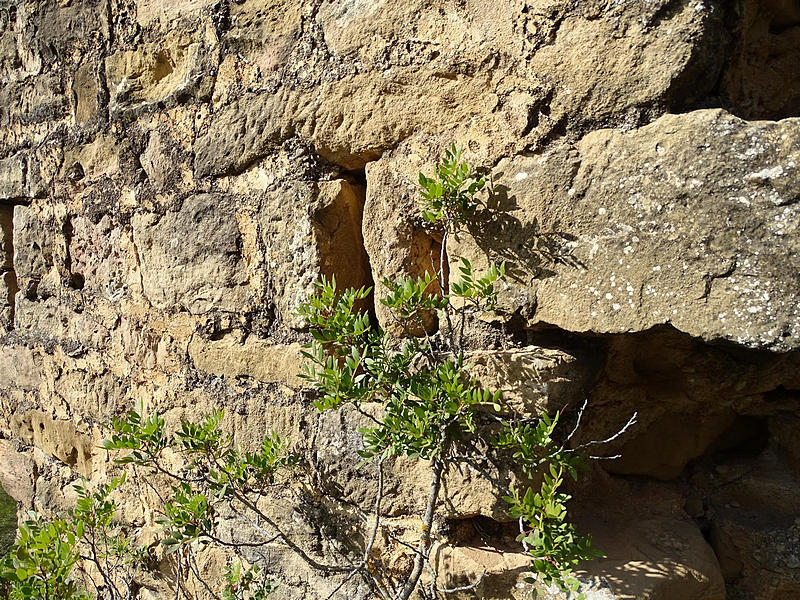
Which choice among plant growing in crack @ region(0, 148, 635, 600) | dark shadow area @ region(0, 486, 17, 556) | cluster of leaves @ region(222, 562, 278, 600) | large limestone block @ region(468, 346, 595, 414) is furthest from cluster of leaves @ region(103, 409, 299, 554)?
dark shadow area @ region(0, 486, 17, 556)

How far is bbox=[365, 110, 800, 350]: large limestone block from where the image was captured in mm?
962

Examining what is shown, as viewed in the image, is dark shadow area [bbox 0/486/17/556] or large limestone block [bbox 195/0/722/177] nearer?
large limestone block [bbox 195/0/722/177]

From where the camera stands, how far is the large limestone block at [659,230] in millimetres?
962

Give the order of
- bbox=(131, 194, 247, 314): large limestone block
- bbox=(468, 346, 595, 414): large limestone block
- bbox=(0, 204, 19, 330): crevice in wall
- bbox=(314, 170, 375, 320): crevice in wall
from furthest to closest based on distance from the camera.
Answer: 1. bbox=(0, 204, 19, 330): crevice in wall
2. bbox=(131, 194, 247, 314): large limestone block
3. bbox=(314, 170, 375, 320): crevice in wall
4. bbox=(468, 346, 595, 414): large limestone block

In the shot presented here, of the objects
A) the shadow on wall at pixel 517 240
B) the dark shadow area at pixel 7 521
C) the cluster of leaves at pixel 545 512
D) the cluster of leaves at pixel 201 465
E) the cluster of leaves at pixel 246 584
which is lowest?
the dark shadow area at pixel 7 521

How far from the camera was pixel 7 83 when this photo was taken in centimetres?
228

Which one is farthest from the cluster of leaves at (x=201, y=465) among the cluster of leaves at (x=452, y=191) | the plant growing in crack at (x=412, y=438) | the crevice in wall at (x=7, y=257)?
the crevice in wall at (x=7, y=257)

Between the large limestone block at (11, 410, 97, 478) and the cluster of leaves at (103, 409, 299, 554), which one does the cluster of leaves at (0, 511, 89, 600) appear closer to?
the cluster of leaves at (103, 409, 299, 554)

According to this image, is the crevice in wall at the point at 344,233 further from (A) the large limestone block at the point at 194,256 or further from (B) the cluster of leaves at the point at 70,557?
(B) the cluster of leaves at the point at 70,557

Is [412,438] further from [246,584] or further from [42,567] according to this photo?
[42,567]

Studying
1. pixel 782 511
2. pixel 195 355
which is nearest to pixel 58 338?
pixel 195 355

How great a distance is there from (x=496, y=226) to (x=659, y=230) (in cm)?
30

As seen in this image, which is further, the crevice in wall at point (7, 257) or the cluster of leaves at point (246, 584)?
the crevice in wall at point (7, 257)

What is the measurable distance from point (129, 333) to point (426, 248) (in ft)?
3.46
